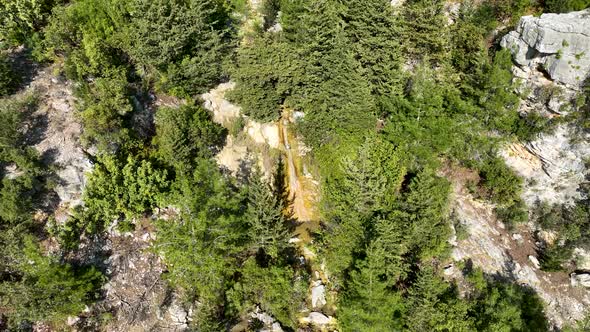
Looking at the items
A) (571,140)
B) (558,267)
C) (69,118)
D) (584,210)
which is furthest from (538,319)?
(69,118)

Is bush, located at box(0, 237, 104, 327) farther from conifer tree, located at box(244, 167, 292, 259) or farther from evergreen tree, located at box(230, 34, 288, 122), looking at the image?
evergreen tree, located at box(230, 34, 288, 122)

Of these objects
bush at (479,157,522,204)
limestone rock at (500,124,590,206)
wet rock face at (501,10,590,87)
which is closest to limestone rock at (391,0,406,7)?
wet rock face at (501,10,590,87)

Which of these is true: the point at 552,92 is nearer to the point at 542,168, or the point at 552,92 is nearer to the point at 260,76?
the point at 542,168

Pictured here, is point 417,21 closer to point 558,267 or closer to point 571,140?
point 571,140

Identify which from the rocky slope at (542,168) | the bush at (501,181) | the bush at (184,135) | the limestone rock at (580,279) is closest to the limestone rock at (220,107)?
the bush at (184,135)

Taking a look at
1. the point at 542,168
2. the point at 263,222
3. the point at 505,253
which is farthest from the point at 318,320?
the point at 542,168

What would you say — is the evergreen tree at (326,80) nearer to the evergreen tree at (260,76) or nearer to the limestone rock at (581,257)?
the evergreen tree at (260,76)
